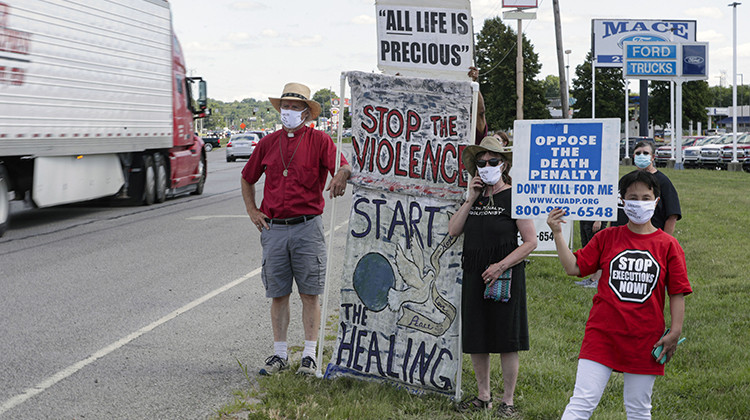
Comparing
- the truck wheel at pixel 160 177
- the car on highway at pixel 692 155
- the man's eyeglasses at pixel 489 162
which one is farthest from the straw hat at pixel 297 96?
the car on highway at pixel 692 155

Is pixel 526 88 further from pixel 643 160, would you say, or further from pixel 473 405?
pixel 473 405

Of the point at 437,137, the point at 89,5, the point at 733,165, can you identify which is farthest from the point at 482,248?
the point at 733,165

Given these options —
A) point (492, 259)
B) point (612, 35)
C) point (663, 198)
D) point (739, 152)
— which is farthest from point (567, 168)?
point (612, 35)

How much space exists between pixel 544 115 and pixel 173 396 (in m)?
85.9

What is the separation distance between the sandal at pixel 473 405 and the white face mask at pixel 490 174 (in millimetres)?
1347

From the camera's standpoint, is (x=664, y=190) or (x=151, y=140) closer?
(x=664, y=190)

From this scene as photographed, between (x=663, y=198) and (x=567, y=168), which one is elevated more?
(x=567, y=168)

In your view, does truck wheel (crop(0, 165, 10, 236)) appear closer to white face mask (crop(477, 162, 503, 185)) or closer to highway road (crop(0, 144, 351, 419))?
highway road (crop(0, 144, 351, 419))

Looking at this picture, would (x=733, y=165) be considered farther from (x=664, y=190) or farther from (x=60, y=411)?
(x=60, y=411)

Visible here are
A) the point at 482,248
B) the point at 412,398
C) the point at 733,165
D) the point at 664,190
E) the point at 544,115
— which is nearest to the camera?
the point at 482,248

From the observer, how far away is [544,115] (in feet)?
289

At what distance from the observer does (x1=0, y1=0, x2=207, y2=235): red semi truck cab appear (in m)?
13.5

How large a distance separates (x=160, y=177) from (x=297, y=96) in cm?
1450

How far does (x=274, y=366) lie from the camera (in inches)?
225
